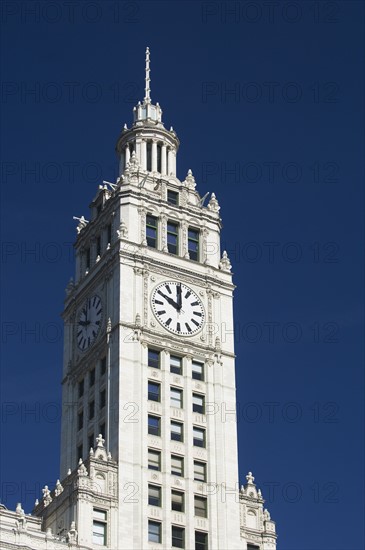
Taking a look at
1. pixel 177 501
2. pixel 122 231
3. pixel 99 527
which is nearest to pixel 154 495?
pixel 177 501

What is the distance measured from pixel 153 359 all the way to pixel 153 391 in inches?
128

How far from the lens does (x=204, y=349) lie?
14250cm

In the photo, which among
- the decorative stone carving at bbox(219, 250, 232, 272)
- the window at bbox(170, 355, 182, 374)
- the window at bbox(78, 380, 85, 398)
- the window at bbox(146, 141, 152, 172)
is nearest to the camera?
the window at bbox(170, 355, 182, 374)

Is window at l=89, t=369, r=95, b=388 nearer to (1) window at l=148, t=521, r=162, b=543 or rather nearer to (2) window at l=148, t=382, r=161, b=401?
(2) window at l=148, t=382, r=161, b=401

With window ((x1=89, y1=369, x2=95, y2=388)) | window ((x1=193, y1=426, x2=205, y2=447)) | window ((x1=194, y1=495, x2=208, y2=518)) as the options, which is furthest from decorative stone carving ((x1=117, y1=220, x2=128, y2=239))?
window ((x1=194, y1=495, x2=208, y2=518))

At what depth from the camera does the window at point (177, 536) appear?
130m

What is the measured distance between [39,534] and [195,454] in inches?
689

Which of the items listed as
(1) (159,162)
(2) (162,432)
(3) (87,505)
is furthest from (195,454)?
(1) (159,162)

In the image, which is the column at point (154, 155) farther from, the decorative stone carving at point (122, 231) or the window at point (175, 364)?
the window at point (175, 364)

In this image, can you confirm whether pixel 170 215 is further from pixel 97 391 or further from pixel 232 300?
pixel 97 391

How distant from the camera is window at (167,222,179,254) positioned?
488ft

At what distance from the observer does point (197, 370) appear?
14188 cm

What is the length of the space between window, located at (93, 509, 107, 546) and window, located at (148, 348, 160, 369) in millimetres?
15580

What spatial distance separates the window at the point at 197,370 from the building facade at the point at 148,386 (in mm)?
154
